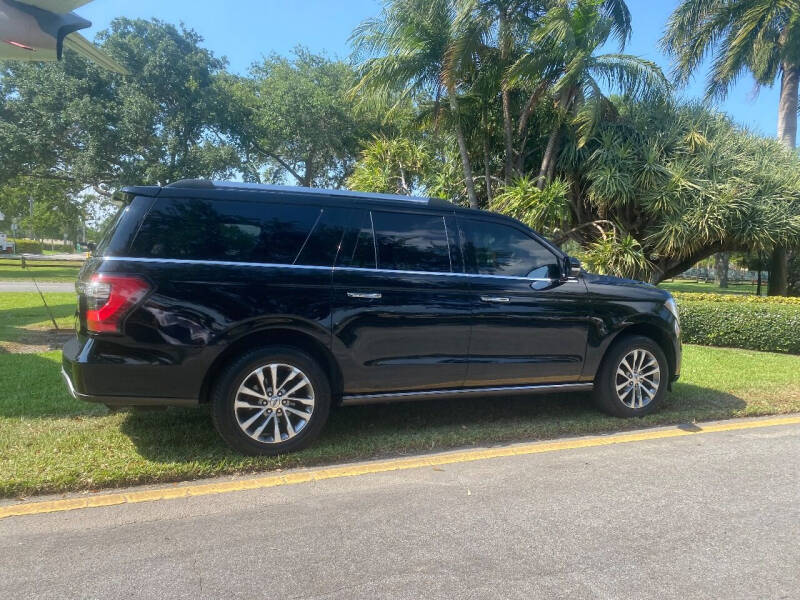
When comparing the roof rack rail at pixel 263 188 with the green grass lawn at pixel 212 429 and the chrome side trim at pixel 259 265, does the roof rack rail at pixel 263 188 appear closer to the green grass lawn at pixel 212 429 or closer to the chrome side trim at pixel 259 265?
the chrome side trim at pixel 259 265

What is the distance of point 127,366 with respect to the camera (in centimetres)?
367

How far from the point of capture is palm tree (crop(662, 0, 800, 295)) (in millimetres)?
17875

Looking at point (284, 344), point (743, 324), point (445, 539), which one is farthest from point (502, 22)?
point (445, 539)

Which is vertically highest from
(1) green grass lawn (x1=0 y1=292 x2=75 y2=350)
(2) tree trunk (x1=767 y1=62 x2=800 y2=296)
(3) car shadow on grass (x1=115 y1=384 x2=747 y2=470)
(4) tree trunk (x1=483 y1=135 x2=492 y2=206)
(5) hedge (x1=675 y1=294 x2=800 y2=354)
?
(2) tree trunk (x1=767 y1=62 x2=800 y2=296)

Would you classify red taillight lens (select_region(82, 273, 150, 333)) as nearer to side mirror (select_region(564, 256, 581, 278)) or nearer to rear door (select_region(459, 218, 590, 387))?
rear door (select_region(459, 218, 590, 387))

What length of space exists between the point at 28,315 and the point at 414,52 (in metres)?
9.22

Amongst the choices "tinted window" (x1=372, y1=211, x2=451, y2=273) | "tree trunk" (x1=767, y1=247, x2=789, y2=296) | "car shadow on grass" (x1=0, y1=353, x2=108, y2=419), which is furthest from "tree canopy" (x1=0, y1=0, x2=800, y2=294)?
"car shadow on grass" (x1=0, y1=353, x2=108, y2=419)

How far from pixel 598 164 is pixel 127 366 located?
11353 millimetres

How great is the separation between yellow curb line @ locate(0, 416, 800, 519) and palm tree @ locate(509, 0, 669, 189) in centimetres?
800

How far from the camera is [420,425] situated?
16.0 feet

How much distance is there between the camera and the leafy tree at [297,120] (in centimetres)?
2131

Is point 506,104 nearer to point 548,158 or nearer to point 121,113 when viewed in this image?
point 548,158

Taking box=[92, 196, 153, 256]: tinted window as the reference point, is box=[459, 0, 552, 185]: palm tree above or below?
above

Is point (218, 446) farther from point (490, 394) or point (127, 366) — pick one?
point (490, 394)
